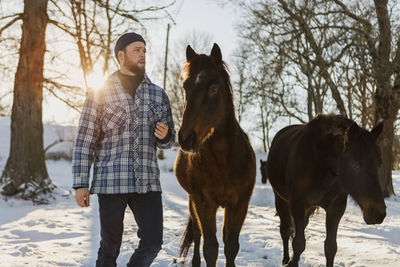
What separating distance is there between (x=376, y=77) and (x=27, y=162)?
9.27 m

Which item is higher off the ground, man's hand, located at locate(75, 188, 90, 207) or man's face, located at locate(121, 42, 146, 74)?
man's face, located at locate(121, 42, 146, 74)

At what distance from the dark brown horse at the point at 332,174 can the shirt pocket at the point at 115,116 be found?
1.95 m

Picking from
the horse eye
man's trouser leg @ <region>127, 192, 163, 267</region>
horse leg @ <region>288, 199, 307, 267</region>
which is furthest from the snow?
the horse eye

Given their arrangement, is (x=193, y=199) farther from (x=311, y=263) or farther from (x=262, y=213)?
(x=262, y=213)

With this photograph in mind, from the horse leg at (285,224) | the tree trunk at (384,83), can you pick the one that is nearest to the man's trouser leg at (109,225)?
the horse leg at (285,224)

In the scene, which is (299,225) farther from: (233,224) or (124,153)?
(124,153)

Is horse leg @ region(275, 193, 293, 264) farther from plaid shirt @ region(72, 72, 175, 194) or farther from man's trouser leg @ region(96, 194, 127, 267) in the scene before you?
man's trouser leg @ region(96, 194, 127, 267)

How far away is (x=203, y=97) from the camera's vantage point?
2973mm

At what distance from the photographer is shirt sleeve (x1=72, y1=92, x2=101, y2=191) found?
290 cm

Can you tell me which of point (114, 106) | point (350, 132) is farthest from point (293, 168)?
point (114, 106)

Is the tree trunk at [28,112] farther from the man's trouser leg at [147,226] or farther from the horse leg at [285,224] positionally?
the man's trouser leg at [147,226]

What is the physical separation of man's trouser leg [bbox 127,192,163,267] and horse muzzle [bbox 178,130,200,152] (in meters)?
0.52

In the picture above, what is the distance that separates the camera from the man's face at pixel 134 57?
3.01 meters

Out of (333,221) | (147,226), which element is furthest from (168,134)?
(333,221)
